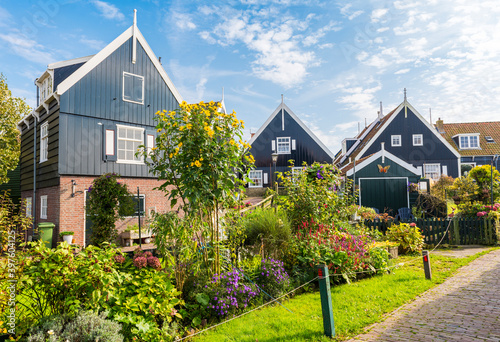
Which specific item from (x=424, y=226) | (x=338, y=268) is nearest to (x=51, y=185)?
(x=338, y=268)

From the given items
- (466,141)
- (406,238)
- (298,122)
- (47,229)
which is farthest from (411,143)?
(47,229)

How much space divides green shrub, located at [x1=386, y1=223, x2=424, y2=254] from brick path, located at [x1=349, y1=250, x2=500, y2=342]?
2943mm

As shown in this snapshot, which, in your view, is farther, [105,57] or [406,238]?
[105,57]

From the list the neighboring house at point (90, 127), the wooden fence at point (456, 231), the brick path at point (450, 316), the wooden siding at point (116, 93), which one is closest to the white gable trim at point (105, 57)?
the neighboring house at point (90, 127)

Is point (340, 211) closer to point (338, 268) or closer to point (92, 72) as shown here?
point (338, 268)

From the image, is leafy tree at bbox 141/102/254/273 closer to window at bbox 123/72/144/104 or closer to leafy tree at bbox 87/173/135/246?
leafy tree at bbox 87/173/135/246

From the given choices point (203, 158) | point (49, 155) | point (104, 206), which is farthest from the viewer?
point (49, 155)

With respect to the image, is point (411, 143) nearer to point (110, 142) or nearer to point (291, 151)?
point (291, 151)

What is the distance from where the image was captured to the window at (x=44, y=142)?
13.8m

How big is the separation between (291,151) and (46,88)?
17.1 metres

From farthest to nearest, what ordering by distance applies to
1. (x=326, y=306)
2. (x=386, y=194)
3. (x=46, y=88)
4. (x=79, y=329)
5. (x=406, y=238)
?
(x=386, y=194), (x=46, y=88), (x=406, y=238), (x=326, y=306), (x=79, y=329)

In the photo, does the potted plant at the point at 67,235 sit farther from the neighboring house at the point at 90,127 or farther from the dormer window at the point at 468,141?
the dormer window at the point at 468,141

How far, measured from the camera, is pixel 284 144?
25.9 metres

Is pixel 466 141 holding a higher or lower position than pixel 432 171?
higher
